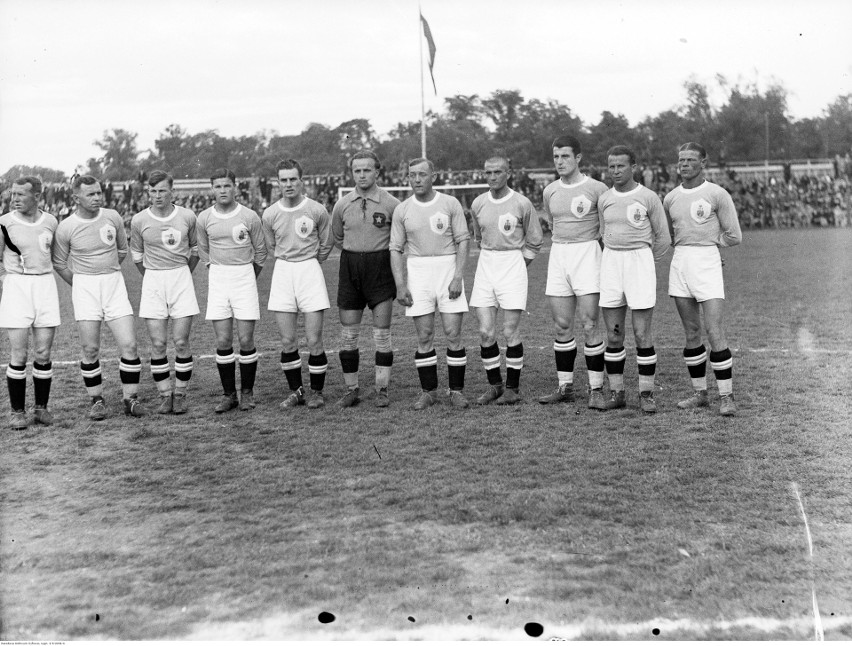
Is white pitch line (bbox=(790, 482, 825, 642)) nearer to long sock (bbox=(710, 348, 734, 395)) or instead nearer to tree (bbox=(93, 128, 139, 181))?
long sock (bbox=(710, 348, 734, 395))

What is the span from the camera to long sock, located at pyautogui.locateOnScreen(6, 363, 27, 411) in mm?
7395

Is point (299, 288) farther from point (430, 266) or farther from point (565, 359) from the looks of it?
point (565, 359)

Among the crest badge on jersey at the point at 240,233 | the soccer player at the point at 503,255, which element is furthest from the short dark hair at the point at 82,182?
the soccer player at the point at 503,255

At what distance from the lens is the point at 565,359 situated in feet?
25.8

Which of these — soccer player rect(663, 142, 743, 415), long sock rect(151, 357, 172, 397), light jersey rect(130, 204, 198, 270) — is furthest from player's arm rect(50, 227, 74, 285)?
soccer player rect(663, 142, 743, 415)

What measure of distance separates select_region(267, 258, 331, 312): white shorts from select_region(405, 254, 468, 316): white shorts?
759mm

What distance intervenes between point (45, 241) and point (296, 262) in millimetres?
1989

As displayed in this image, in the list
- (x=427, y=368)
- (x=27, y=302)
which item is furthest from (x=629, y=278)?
(x=27, y=302)

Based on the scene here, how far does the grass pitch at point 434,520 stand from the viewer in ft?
12.5

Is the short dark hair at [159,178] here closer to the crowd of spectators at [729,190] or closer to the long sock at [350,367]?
the long sock at [350,367]

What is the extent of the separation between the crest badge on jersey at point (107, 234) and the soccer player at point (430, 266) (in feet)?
7.53

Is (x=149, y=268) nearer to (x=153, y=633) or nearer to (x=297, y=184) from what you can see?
(x=297, y=184)

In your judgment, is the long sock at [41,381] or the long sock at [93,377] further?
the long sock at [93,377]

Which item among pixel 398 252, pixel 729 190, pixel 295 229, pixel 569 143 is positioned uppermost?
pixel 729 190
